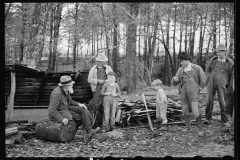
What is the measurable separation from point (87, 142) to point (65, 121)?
2.01 ft

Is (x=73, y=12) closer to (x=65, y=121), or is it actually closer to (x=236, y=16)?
(x=65, y=121)

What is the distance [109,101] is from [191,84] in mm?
1811

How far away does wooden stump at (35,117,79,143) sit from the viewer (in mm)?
4395

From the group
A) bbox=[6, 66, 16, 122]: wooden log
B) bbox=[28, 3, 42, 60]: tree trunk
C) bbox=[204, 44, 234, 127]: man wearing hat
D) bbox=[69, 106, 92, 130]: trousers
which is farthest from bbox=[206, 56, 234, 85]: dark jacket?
bbox=[28, 3, 42, 60]: tree trunk

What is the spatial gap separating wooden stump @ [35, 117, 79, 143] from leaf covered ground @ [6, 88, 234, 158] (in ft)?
0.32

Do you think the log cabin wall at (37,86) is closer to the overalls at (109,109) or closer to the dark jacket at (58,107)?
the overalls at (109,109)

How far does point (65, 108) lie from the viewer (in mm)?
4562

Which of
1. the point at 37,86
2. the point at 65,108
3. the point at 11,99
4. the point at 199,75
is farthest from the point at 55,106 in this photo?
the point at 199,75

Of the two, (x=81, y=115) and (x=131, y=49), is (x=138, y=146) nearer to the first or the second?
(x=81, y=115)

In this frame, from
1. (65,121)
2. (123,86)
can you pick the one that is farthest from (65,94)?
(123,86)

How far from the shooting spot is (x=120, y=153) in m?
4.10

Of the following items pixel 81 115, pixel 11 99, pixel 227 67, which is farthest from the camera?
pixel 11 99

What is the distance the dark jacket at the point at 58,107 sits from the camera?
173 inches

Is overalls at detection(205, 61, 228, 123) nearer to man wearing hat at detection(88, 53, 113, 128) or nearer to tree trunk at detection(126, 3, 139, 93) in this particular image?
man wearing hat at detection(88, 53, 113, 128)
